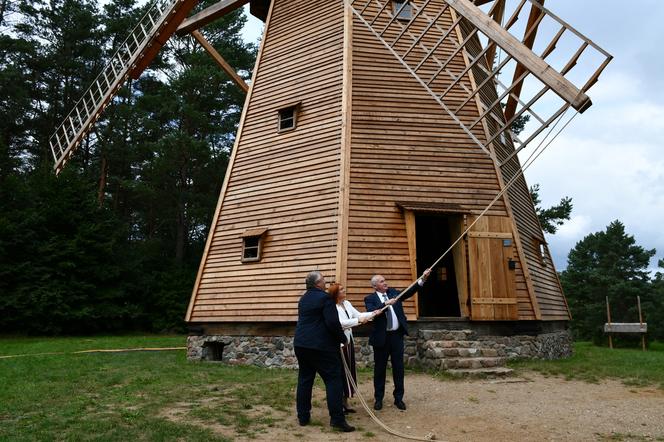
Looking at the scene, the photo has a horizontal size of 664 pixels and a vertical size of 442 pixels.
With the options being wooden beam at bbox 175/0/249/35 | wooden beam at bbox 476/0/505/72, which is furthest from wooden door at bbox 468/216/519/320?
wooden beam at bbox 175/0/249/35

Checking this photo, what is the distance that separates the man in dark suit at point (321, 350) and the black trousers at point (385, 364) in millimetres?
995

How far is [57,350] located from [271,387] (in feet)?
29.3

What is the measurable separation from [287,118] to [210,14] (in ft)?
16.3

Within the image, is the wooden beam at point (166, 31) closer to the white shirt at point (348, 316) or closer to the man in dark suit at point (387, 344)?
the white shirt at point (348, 316)

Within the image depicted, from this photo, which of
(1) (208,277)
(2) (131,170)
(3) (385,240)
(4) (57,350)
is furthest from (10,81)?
(3) (385,240)

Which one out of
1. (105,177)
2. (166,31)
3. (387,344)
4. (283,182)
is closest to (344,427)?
(387,344)

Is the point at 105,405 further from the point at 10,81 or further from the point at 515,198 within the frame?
the point at 10,81

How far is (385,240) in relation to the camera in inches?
413

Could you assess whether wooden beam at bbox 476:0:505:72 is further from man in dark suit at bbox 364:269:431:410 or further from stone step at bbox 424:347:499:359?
man in dark suit at bbox 364:269:431:410

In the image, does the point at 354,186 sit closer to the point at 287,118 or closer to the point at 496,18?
the point at 287,118

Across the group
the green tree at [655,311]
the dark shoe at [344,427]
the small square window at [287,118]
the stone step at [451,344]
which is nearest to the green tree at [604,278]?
the green tree at [655,311]

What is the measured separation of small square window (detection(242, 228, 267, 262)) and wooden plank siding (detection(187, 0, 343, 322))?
0.14 metres

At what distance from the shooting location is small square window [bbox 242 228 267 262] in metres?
11.2

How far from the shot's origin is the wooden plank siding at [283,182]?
1062 cm
